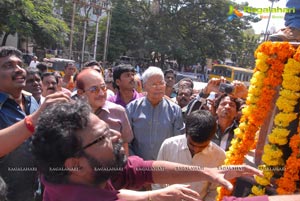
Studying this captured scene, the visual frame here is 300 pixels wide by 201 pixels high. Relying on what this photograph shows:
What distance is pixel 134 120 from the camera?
3.67 meters


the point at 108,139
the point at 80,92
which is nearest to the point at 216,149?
the point at 80,92

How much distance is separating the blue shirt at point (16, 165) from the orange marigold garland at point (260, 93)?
1.51 m

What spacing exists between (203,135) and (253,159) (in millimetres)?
690

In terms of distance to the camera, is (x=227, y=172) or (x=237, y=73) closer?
(x=227, y=172)

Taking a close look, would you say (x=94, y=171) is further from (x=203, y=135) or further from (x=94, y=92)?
(x=94, y=92)

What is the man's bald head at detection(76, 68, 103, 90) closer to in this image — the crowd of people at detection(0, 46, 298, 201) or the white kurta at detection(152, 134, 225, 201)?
the crowd of people at detection(0, 46, 298, 201)

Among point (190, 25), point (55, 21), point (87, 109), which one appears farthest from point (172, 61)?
point (87, 109)

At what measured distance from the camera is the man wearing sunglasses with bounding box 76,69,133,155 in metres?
2.97

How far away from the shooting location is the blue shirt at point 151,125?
360cm

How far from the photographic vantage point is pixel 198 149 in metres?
2.66

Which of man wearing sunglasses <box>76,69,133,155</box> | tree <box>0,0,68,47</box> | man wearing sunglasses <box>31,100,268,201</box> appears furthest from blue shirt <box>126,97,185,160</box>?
tree <box>0,0,68,47</box>

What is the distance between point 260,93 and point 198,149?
710 millimetres

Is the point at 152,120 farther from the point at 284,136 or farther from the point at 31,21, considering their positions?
the point at 31,21

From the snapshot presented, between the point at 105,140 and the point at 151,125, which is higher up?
the point at 105,140
